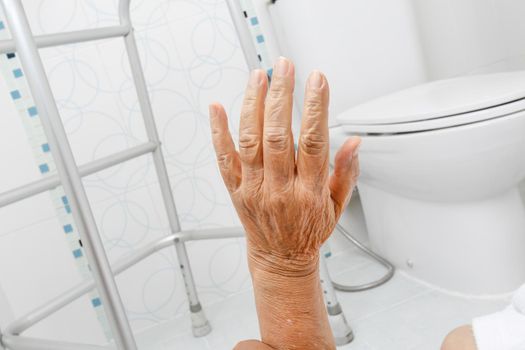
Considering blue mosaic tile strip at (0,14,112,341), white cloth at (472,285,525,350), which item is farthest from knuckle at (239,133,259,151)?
blue mosaic tile strip at (0,14,112,341)

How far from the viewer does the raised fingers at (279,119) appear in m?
0.40

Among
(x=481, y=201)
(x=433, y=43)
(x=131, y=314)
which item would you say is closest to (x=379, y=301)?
(x=481, y=201)

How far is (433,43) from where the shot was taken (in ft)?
5.28

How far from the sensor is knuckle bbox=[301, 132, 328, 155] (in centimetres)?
41

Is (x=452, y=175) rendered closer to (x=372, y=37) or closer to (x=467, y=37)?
(x=372, y=37)

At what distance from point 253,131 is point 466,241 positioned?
877mm

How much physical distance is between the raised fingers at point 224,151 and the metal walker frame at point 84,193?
27cm

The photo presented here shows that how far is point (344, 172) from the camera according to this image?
47 centimetres

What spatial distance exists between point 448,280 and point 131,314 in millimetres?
914

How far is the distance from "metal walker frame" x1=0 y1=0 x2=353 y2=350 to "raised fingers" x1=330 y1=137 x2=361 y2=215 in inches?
14.0

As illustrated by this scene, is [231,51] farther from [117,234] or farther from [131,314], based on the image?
[131,314]

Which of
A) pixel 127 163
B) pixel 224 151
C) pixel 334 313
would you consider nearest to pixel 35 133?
pixel 127 163

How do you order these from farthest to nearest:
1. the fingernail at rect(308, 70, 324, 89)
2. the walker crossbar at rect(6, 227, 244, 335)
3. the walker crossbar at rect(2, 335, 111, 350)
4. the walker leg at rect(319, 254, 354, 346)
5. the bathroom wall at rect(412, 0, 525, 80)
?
the bathroom wall at rect(412, 0, 525, 80), the walker leg at rect(319, 254, 354, 346), the walker crossbar at rect(6, 227, 244, 335), the walker crossbar at rect(2, 335, 111, 350), the fingernail at rect(308, 70, 324, 89)

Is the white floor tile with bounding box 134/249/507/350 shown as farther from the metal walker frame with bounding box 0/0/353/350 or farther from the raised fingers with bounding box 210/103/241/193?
the raised fingers with bounding box 210/103/241/193
